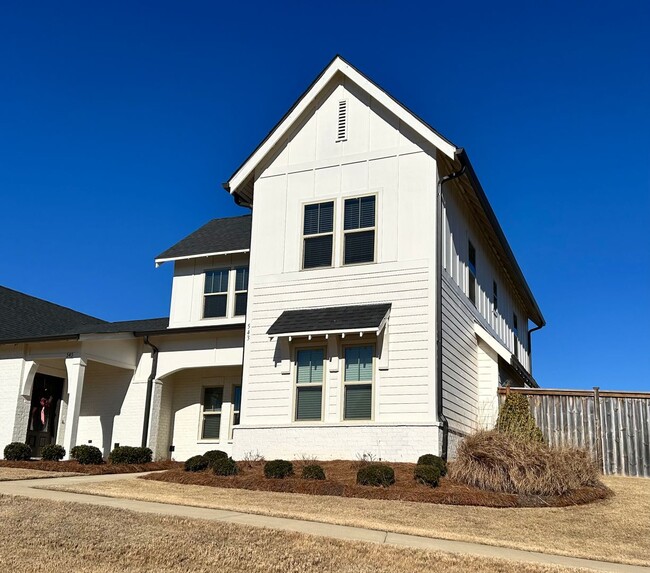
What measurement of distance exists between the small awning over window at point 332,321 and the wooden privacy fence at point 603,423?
5.34 m

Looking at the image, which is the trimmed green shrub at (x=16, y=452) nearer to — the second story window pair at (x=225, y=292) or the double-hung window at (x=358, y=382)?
the second story window pair at (x=225, y=292)

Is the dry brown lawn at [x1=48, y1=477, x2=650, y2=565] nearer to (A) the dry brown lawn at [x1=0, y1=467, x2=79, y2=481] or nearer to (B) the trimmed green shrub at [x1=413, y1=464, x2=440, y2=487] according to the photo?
(B) the trimmed green shrub at [x1=413, y1=464, x2=440, y2=487]

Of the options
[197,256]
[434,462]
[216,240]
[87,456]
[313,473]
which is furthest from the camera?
[216,240]

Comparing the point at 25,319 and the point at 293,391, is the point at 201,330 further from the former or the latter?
the point at 25,319

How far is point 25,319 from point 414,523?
19.3 metres

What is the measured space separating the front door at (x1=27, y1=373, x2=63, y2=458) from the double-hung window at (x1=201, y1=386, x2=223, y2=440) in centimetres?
539

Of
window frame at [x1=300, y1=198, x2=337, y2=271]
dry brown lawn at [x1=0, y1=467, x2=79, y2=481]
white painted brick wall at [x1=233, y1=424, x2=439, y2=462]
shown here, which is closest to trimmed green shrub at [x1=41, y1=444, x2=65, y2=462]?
dry brown lawn at [x1=0, y1=467, x2=79, y2=481]

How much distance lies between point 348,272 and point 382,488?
233 inches

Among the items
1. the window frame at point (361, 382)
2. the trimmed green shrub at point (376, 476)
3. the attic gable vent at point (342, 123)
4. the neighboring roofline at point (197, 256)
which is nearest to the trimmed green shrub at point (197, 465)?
the window frame at point (361, 382)

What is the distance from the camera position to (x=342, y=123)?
59.2 feet

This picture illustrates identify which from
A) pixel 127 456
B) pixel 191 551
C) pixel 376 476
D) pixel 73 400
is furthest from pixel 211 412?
pixel 191 551

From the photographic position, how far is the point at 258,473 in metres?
14.6

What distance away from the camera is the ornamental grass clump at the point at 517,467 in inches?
484

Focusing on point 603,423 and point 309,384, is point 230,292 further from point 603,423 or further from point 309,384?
point 603,423
